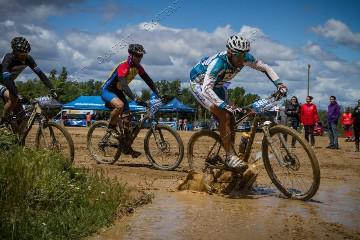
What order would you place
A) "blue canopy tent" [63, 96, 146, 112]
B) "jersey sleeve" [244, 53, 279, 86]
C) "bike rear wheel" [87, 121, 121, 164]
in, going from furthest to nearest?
"blue canopy tent" [63, 96, 146, 112]
"bike rear wheel" [87, 121, 121, 164]
"jersey sleeve" [244, 53, 279, 86]

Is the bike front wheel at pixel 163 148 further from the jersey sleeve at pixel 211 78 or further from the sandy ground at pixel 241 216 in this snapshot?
the jersey sleeve at pixel 211 78

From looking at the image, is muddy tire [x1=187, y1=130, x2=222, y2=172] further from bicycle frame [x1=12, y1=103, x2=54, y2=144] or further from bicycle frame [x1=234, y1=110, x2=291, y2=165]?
bicycle frame [x1=12, y1=103, x2=54, y2=144]

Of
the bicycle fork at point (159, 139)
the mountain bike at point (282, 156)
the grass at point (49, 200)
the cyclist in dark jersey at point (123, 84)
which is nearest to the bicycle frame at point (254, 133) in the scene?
the mountain bike at point (282, 156)

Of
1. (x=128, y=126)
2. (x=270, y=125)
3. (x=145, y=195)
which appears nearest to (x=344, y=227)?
(x=270, y=125)

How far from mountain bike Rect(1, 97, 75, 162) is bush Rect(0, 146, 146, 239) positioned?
280cm

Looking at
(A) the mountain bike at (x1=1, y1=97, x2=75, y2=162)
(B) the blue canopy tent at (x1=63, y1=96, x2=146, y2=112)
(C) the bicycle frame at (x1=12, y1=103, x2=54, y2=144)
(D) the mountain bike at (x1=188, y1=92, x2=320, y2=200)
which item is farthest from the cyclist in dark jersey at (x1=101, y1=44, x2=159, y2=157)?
(B) the blue canopy tent at (x1=63, y1=96, x2=146, y2=112)

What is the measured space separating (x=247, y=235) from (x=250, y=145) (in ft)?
8.69

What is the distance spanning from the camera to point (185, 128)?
49781 millimetres

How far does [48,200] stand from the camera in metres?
5.57

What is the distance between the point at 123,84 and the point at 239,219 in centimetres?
516

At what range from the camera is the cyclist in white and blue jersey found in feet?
23.1

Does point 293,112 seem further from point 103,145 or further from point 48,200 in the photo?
point 48,200

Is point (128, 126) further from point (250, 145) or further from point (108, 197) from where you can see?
point (108, 197)

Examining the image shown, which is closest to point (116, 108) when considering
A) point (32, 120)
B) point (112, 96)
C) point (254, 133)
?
point (112, 96)
